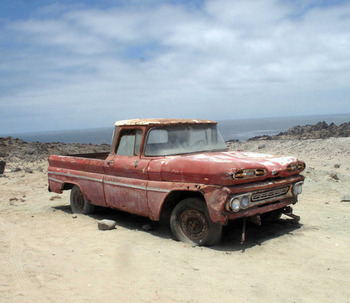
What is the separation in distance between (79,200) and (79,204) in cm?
9

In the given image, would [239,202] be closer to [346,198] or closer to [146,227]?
[146,227]

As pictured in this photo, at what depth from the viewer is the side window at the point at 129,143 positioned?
6.29 meters

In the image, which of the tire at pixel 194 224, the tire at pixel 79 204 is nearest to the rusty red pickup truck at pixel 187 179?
the tire at pixel 194 224

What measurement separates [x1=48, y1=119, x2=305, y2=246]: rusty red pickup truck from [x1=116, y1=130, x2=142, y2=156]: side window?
2 centimetres

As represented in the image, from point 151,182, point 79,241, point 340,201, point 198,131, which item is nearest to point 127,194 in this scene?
point 151,182

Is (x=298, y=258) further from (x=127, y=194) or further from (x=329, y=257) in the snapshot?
(x=127, y=194)

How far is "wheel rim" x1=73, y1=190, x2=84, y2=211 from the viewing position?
7691 mm

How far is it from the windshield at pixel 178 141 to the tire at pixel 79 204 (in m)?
2.15

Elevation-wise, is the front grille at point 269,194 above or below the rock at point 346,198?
above

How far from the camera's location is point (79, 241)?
5691mm

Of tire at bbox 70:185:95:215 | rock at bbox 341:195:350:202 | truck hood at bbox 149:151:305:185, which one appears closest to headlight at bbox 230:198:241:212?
truck hood at bbox 149:151:305:185

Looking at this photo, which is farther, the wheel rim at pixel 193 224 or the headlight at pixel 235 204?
the wheel rim at pixel 193 224

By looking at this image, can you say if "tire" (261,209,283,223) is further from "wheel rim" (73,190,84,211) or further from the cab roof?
"wheel rim" (73,190,84,211)

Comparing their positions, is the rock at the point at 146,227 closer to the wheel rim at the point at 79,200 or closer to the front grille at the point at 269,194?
the wheel rim at the point at 79,200
